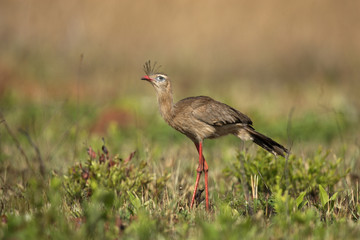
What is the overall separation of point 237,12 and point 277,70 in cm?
214

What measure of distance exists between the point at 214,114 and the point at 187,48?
28.8ft

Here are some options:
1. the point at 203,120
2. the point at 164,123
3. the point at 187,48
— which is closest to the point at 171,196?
the point at 203,120

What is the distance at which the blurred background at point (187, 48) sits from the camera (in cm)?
1069

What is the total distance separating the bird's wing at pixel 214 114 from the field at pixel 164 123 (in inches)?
16.0

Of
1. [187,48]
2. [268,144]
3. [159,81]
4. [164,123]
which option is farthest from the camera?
[187,48]

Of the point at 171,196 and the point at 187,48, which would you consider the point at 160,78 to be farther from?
the point at 187,48

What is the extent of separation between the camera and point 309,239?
2.84 meters

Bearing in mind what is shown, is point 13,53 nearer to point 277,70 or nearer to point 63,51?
point 63,51

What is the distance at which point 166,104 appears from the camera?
433cm

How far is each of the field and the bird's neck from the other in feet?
1.38

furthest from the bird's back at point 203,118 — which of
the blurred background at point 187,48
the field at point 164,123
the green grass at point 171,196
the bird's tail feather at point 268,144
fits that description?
the blurred background at point 187,48

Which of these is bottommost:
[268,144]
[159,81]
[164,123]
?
[164,123]

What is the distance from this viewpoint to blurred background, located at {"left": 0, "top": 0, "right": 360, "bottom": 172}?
10.7 meters

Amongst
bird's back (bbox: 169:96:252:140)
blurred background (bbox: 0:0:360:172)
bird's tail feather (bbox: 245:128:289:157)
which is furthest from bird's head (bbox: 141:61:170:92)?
blurred background (bbox: 0:0:360:172)
